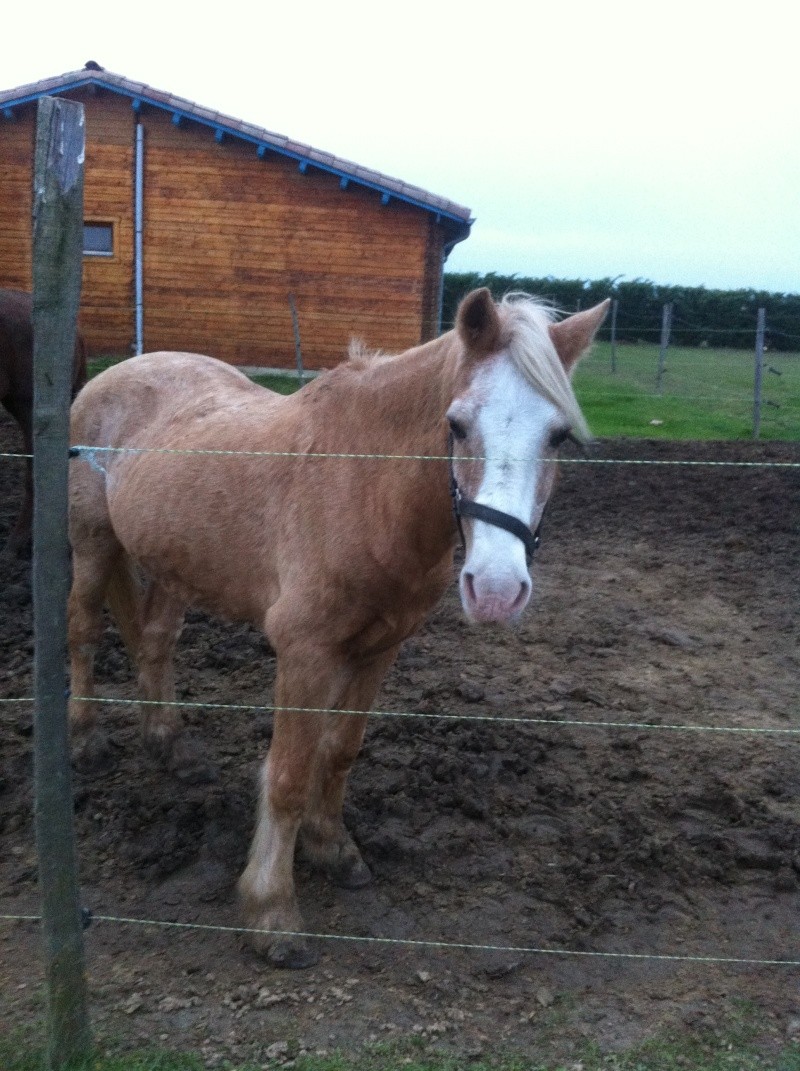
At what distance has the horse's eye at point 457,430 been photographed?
2629 millimetres

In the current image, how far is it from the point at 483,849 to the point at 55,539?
7.13 ft

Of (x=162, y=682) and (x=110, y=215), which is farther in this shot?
(x=110, y=215)

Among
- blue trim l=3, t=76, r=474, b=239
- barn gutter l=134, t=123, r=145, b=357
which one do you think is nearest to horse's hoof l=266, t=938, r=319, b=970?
barn gutter l=134, t=123, r=145, b=357

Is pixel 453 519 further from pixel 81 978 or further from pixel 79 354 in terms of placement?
pixel 79 354

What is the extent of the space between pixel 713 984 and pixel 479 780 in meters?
1.38

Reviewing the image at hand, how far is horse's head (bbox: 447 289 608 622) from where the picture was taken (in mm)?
2414

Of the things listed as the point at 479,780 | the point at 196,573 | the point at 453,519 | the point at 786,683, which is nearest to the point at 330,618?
the point at 453,519

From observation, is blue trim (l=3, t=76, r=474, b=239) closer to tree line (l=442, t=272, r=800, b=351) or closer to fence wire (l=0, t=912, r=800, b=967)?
tree line (l=442, t=272, r=800, b=351)

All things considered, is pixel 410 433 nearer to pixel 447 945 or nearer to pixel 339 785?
pixel 339 785

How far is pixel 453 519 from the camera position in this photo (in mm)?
2990

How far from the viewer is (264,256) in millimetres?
17516

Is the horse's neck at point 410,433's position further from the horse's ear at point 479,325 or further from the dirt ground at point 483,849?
the dirt ground at point 483,849

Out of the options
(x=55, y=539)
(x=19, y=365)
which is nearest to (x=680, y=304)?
(x=19, y=365)

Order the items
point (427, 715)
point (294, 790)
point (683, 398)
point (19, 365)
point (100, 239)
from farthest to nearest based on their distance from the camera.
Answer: point (100, 239) < point (683, 398) < point (19, 365) < point (427, 715) < point (294, 790)
